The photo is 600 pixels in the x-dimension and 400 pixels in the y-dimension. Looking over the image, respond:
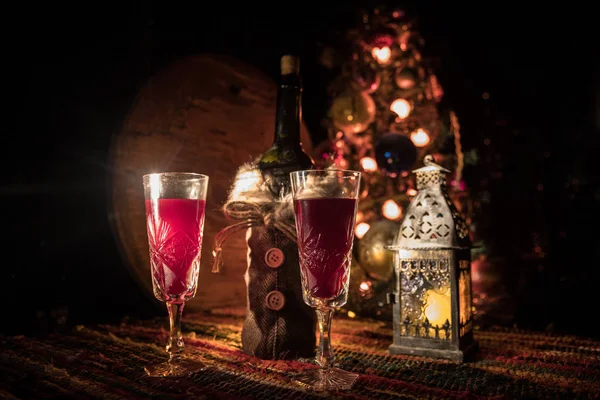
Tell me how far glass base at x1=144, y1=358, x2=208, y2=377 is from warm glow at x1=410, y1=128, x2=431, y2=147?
1.92 meters

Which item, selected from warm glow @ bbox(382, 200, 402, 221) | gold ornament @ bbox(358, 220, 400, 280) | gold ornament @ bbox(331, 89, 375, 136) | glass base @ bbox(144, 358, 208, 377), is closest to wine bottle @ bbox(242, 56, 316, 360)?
glass base @ bbox(144, 358, 208, 377)

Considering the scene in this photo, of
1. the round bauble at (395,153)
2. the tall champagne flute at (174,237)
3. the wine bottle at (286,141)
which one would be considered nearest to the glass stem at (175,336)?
the tall champagne flute at (174,237)

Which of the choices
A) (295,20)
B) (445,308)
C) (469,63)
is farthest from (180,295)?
(469,63)

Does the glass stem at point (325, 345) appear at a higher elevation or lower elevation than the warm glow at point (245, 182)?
lower

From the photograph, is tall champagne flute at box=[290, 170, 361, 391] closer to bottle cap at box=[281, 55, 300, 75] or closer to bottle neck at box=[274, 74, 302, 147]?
bottle neck at box=[274, 74, 302, 147]

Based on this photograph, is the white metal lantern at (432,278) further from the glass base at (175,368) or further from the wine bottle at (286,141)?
the glass base at (175,368)

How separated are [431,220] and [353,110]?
1.26 meters

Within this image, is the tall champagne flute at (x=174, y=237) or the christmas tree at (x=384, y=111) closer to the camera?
the tall champagne flute at (x=174, y=237)

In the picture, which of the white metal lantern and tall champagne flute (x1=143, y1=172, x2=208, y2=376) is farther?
the white metal lantern

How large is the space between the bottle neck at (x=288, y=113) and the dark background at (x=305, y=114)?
975 millimetres

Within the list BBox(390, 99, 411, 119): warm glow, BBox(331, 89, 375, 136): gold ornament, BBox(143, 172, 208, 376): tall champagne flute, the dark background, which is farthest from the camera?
BBox(390, 99, 411, 119): warm glow

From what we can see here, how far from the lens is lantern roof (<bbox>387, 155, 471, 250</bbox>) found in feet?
4.91

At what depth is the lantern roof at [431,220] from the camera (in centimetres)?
150

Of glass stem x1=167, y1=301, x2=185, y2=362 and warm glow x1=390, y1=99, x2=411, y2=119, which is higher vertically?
warm glow x1=390, y1=99, x2=411, y2=119
